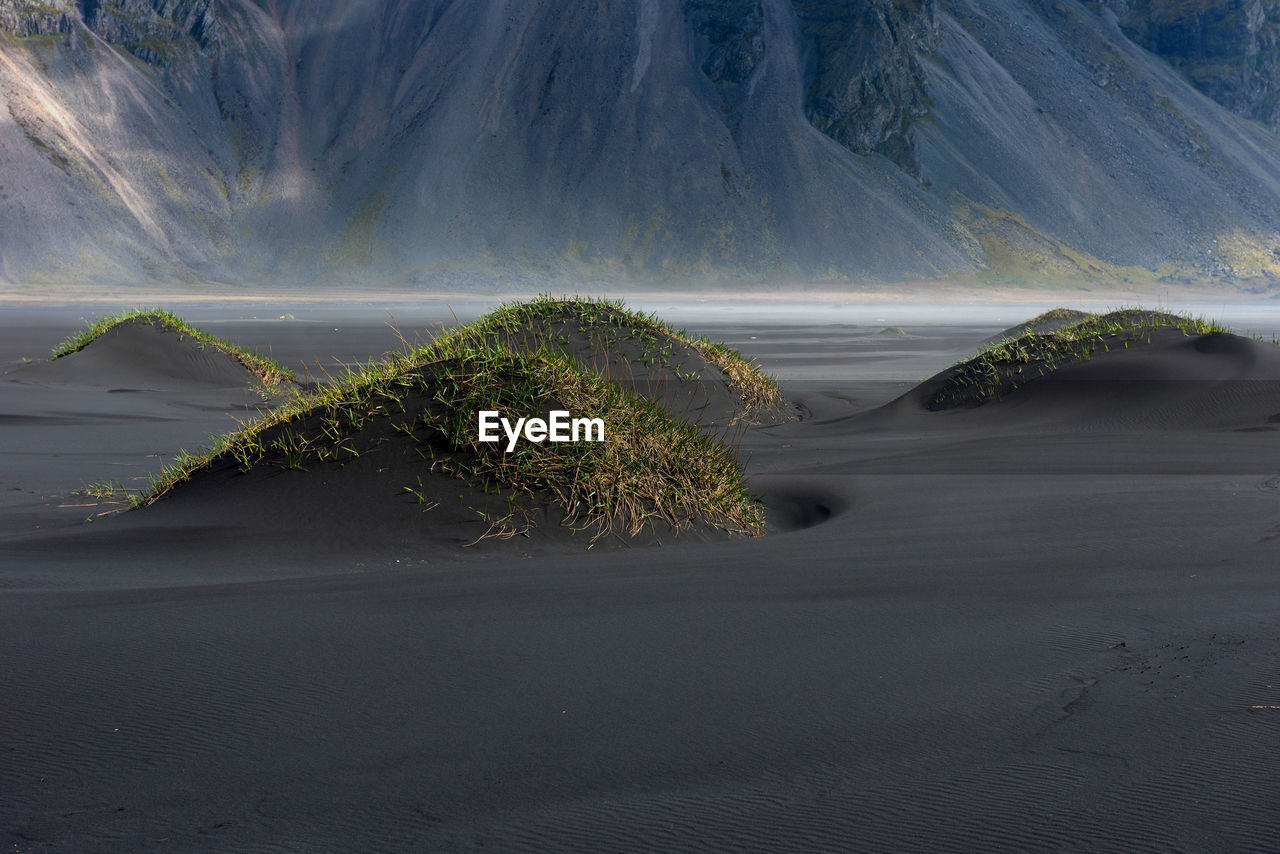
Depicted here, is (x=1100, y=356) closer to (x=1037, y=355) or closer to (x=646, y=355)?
(x=1037, y=355)

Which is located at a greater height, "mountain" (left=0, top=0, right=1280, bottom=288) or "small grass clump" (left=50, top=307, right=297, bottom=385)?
"mountain" (left=0, top=0, right=1280, bottom=288)

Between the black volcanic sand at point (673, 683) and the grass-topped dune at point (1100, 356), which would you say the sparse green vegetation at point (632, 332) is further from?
the black volcanic sand at point (673, 683)

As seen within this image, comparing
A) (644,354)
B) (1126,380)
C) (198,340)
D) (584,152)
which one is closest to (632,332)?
(644,354)

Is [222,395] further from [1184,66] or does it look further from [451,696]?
[1184,66]

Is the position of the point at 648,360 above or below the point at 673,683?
above

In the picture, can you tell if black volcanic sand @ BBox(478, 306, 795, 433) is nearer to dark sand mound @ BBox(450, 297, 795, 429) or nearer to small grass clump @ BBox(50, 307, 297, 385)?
dark sand mound @ BBox(450, 297, 795, 429)

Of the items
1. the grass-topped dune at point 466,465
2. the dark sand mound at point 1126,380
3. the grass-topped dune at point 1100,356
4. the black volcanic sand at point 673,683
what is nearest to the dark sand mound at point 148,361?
the dark sand mound at point 1126,380

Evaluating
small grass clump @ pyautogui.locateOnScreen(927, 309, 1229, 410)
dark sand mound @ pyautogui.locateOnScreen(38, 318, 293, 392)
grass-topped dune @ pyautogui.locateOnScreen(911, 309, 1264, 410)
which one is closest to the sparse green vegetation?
grass-topped dune @ pyautogui.locateOnScreen(911, 309, 1264, 410)

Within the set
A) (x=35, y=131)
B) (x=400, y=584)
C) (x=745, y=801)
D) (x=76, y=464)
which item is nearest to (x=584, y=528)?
(x=400, y=584)
